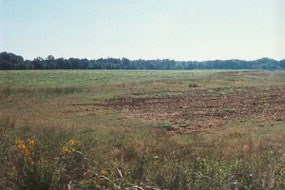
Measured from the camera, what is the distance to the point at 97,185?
3688mm

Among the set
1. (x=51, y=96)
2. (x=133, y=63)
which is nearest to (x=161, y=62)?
(x=133, y=63)

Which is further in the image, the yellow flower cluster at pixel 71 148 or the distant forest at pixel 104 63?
the distant forest at pixel 104 63

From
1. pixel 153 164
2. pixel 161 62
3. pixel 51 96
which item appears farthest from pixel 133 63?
pixel 153 164

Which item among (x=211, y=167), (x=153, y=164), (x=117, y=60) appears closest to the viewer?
Answer: (x=211, y=167)

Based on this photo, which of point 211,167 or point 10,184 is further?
point 211,167

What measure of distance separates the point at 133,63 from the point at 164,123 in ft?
508

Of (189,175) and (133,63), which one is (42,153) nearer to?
(189,175)

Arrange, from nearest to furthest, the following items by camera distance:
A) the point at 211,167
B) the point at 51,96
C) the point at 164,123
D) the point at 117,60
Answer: the point at 211,167
the point at 164,123
the point at 51,96
the point at 117,60

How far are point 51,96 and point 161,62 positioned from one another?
539ft

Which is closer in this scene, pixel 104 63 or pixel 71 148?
pixel 71 148

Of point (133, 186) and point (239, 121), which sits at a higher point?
point (133, 186)

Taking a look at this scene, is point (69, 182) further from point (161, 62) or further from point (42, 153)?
point (161, 62)

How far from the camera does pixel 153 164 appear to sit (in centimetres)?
467

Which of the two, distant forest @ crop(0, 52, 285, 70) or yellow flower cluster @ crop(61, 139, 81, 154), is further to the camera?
distant forest @ crop(0, 52, 285, 70)
